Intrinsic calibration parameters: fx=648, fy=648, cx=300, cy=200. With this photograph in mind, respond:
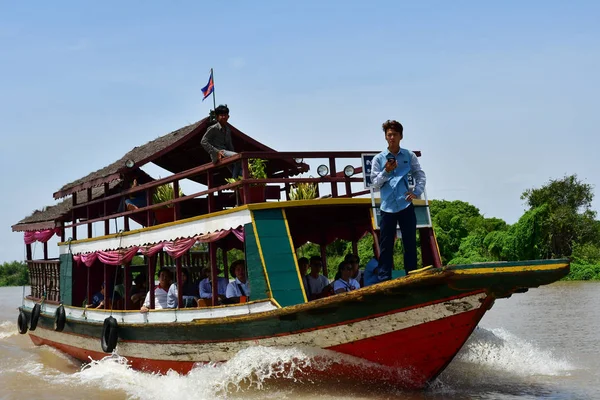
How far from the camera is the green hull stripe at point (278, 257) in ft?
21.1

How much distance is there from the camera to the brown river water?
6.23m

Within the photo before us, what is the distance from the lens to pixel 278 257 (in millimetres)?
6500

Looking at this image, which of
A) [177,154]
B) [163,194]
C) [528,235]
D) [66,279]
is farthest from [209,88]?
[528,235]

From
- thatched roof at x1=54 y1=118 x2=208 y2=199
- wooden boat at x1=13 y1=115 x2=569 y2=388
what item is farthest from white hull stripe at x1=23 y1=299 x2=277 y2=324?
thatched roof at x1=54 y1=118 x2=208 y2=199

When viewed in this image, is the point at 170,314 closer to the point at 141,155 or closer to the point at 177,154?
the point at 141,155

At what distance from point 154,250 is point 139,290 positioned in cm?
202

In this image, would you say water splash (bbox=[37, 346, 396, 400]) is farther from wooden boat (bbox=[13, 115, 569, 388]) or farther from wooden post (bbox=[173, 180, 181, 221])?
wooden post (bbox=[173, 180, 181, 221])

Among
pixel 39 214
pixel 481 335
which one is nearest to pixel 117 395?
pixel 481 335

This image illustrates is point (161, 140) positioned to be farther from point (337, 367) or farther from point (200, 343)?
point (337, 367)

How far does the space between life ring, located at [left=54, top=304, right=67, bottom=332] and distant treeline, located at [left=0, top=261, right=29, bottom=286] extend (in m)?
49.0

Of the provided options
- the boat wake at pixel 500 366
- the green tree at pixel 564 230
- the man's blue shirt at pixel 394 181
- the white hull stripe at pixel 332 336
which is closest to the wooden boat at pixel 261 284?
the white hull stripe at pixel 332 336

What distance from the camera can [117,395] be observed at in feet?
24.9

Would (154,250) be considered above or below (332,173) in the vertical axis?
below

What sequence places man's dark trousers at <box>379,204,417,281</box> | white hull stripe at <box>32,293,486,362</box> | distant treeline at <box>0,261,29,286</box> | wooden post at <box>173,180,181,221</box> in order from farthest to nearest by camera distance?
distant treeline at <box>0,261,29,286</box> → wooden post at <box>173,180,181,221</box> → man's dark trousers at <box>379,204,417,281</box> → white hull stripe at <box>32,293,486,362</box>
